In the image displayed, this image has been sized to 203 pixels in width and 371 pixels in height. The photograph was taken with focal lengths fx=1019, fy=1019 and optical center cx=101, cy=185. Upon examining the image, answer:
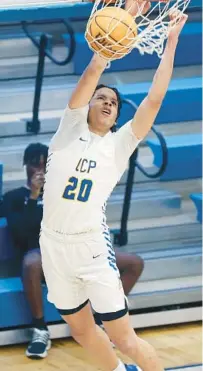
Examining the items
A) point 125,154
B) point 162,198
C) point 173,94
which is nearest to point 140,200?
point 162,198

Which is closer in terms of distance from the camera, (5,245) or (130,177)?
(5,245)

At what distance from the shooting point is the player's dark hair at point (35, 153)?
5.79 m

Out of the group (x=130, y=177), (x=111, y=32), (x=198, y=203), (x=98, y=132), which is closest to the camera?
(x=111, y=32)

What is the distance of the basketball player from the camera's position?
467cm

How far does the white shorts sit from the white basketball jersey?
0.06m

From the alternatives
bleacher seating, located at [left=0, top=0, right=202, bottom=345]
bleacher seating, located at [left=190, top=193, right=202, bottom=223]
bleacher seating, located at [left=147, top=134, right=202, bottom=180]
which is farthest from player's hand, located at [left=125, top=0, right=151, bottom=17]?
bleacher seating, located at [left=190, top=193, right=202, bottom=223]

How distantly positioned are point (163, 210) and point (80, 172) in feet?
6.39

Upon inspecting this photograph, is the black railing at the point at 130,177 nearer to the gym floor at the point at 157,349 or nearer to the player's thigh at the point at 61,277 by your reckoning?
the gym floor at the point at 157,349

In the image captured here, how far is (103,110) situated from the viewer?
184 inches

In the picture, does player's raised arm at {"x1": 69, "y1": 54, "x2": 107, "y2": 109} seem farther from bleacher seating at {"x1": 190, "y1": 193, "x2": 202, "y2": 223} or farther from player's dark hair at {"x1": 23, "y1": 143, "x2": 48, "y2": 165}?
bleacher seating at {"x1": 190, "y1": 193, "x2": 202, "y2": 223}

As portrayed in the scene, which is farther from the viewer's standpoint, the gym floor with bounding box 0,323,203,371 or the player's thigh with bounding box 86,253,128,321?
the gym floor with bounding box 0,323,203,371

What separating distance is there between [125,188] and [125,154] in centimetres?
158

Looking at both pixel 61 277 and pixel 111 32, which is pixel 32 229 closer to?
pixel 61 277

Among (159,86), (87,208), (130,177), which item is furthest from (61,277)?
(130,177)
